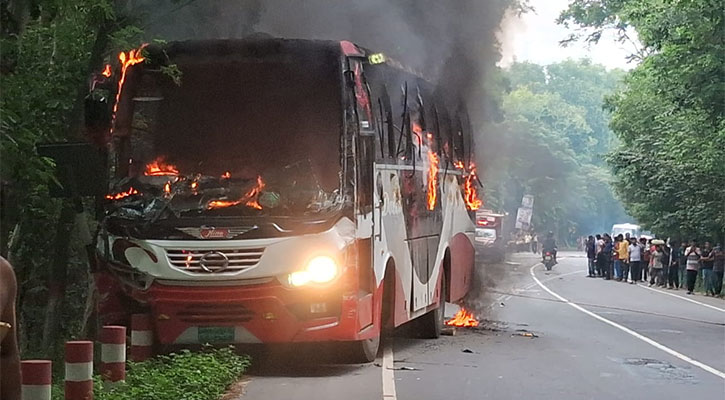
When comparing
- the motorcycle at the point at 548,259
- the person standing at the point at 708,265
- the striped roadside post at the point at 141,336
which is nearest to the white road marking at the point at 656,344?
the striped roadside post at the point at 141,336

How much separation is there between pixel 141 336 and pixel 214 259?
3.47 feet

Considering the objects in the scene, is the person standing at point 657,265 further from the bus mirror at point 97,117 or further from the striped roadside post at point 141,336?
the bus mirror at point 97,117

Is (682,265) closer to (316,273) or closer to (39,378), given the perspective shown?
(316,273)

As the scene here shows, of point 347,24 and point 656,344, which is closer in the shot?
point 656,344

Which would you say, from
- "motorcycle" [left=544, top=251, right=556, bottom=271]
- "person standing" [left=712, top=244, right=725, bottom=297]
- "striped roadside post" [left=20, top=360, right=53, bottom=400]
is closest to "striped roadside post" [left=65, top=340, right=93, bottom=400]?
"striped roadside post" [left=20, top=360, right=53, bottom=400]

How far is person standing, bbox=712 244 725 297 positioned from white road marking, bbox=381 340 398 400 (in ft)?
65.6

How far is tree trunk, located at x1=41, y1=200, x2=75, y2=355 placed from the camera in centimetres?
1479

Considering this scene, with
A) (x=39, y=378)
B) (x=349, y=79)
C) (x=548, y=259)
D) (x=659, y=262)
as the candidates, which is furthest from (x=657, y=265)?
(x=39, y=378)

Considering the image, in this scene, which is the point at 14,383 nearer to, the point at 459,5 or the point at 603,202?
the point at 459,5

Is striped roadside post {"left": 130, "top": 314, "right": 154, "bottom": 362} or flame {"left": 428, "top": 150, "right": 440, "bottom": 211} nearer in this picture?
striped roadside post {"left": 130, "top": 314, "right": 154, "bottom": 362}

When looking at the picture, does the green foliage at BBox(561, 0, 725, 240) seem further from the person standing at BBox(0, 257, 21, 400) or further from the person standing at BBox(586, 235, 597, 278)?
the person standing at BBox(0, 257, 21, 400)

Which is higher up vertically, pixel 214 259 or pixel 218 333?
pixel 214 259

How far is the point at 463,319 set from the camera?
18594 millimetres

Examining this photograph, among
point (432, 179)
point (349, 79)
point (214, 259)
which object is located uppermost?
point (349, 79)
